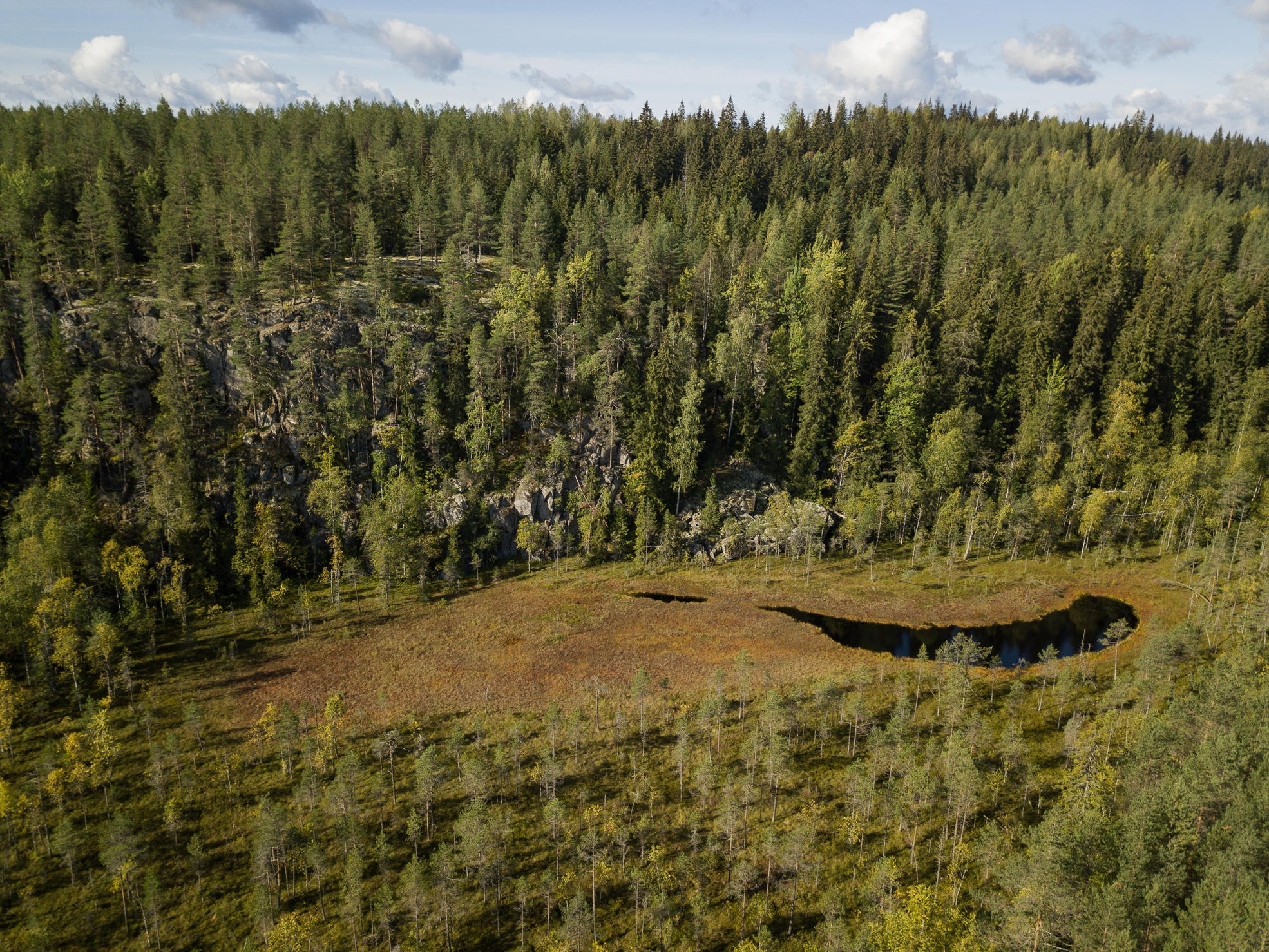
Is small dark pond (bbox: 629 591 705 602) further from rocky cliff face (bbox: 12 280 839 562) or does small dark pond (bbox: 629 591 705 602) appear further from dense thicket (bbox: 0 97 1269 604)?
dense thicket (bbox: 0 97 1269 604)

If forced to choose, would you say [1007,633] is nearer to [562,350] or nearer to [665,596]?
[665,596]

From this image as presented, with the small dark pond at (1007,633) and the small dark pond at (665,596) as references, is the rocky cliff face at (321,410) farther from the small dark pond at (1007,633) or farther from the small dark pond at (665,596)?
the small dark pond at (1007,633)

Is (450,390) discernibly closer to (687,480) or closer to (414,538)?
(414,538)

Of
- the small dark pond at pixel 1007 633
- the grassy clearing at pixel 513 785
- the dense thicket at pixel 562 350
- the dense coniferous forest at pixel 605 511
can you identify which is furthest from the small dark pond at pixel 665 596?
the dense thicket at pixel 562 350

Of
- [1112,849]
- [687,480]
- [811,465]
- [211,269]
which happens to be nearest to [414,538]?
[687,480]

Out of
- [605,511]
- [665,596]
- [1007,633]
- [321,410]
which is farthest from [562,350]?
[1007,633]

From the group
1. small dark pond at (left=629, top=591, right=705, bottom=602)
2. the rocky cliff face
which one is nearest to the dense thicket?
the rocky cliff face
